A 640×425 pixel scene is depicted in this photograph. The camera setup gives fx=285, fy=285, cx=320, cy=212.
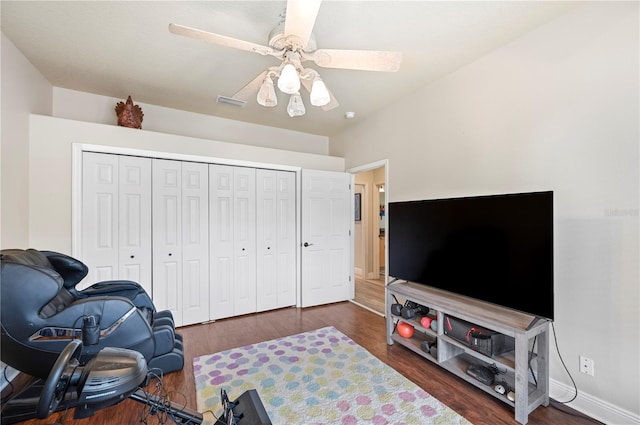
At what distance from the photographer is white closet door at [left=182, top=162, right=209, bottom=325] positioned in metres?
3.29

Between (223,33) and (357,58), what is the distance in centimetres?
113

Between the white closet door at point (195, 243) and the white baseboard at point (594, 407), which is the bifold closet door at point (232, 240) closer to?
the white closet door at point (195, 243)

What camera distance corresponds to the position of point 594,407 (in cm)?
179

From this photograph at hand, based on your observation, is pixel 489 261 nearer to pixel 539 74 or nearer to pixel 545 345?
pixel 545 345

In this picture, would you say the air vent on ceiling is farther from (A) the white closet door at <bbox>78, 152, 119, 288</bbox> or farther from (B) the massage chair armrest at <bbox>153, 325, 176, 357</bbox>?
(B) the massage chair armrest at <bbox>153, 325, 176, 357</bbox>

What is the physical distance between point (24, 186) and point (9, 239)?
517 millimetres

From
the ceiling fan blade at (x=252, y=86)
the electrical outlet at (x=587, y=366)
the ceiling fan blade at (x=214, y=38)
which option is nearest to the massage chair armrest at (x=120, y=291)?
the ceiling fan blade at (x=252, y=86)

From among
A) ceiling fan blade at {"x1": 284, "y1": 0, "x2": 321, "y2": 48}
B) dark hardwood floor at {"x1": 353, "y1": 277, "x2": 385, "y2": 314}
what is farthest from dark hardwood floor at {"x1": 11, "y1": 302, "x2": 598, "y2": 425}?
ceiling fan blade at {"x1": 284, "y1": 0, "x2": 321, "y2": 48}

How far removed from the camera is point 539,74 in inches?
82.3

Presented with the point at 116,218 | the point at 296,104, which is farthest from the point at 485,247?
the point at 116,218

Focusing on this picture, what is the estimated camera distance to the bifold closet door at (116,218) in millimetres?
2818

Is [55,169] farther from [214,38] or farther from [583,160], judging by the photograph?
[583,160]

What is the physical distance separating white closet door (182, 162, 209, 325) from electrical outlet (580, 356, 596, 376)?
3.42 metres

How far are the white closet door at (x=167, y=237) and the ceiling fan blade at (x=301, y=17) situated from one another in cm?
230
